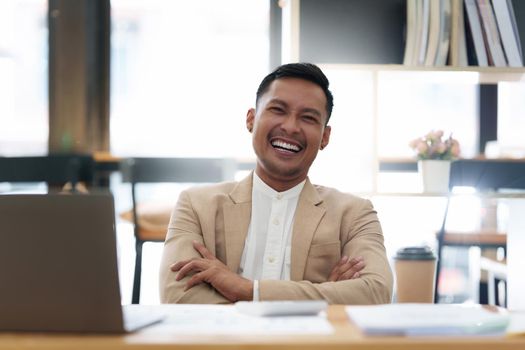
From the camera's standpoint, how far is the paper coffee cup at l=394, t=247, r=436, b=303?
3.08 meters

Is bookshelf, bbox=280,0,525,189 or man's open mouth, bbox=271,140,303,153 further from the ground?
bookshelf, bbox=280,0,525,189

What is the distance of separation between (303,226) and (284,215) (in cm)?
9

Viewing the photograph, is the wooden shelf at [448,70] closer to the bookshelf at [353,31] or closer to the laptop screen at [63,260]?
the bookshelf at [353,31]

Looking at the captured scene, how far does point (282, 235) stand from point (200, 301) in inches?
15.0

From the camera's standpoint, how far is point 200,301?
1.75 metres

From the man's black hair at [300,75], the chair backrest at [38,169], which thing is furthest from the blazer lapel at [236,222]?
the chair backrest at [38,169]

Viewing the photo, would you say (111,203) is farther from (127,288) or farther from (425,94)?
(425,94)

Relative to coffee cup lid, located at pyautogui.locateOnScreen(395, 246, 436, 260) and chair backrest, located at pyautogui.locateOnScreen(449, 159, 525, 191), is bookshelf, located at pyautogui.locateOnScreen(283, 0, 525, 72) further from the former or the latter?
coffee cup lid, located at pyautogui.locateOnScreen(395, 246, 436, 260)

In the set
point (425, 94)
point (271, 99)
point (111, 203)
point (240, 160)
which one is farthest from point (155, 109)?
point (111, 203)

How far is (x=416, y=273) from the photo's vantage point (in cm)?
310

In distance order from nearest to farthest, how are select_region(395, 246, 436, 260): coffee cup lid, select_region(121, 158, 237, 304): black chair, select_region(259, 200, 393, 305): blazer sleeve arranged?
1. select_region(259, 200, 393, 305): blazer sleeve
2. select_region(395, 246, 436, 260): coffee cup lid
3. select_region(121, 158, 237, 304): black chair

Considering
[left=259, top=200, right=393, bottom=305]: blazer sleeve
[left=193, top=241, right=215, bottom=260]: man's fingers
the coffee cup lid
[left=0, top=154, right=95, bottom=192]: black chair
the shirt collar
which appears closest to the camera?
[left=259, top=200, right=393, bottom=305]: blazer sleeve

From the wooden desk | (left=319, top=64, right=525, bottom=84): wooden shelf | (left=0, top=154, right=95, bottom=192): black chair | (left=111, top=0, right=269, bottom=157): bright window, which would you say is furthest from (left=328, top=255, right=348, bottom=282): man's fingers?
(left=111, top=0, right=269, bottom=157): bright window

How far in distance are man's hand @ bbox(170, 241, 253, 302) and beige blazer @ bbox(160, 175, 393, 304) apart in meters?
0.05
